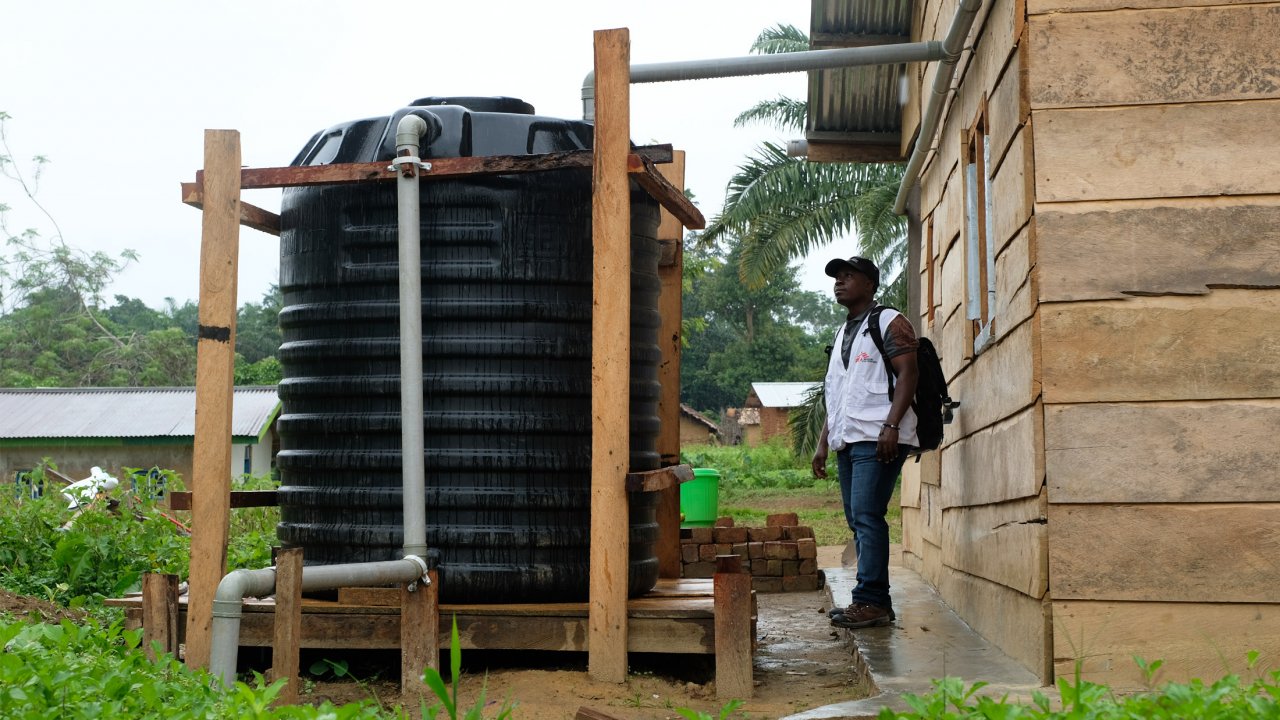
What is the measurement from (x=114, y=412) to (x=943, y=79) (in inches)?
1000

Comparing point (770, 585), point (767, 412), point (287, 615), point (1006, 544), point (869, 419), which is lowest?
point (770, 585)

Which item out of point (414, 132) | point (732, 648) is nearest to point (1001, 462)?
point (732, 648)

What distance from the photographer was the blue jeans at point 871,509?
16.8 ft

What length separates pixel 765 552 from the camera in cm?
820

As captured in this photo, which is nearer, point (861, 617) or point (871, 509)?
point (871, 509)

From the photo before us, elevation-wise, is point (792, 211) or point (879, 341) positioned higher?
point (792, 211)

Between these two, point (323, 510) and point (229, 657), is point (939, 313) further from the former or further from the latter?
point (229, 657)

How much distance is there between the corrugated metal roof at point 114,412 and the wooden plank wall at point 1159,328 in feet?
77.1

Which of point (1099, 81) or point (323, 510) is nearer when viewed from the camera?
point (1099, 81)

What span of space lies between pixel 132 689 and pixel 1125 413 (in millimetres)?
2843

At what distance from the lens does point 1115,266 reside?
368 cm

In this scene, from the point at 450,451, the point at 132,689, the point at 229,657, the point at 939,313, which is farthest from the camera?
the point at 939,313

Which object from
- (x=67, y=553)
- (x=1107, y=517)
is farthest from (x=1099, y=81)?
(x=67, y=553)

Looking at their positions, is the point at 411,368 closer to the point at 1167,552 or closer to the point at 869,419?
the point at 869,419
